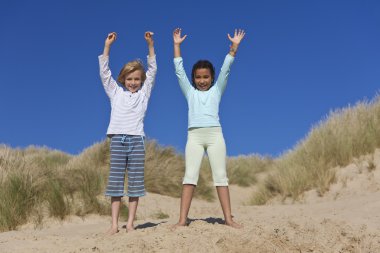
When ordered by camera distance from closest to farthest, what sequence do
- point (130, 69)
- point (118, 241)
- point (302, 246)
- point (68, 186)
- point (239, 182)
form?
point (118, 241) → point (302, 246) → point (130, 69) → point (68, 186) → point (239, 182)

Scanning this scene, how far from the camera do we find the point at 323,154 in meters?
9.88

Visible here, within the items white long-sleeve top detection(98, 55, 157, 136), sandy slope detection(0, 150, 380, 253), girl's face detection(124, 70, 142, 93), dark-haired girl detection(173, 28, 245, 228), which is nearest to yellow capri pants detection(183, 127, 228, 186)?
dark-haired girl detection(173, 28, 245, 228)

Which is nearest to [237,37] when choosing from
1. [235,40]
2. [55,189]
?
[235,40]

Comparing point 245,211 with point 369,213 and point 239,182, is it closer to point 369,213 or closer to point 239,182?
point 369,213

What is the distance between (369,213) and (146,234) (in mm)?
3042

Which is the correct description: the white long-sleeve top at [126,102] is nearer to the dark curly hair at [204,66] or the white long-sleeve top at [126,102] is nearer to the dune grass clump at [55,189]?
the dark curly hair at [204,66]

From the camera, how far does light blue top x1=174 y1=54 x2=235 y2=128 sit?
490cm

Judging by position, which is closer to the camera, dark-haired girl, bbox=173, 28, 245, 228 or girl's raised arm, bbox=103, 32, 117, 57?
dark-haired girl, bbox=173, 28, 245, 228

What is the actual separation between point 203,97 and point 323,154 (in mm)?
5641

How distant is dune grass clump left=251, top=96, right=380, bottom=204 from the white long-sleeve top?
5121 mm

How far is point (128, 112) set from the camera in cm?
505

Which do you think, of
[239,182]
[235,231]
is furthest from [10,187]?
[239,182]

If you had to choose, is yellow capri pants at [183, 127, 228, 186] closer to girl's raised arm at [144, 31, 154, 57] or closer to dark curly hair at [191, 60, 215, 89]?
dark curly hair at [191, 60, 215, 89]

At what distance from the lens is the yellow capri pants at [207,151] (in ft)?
15.8
